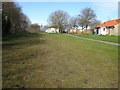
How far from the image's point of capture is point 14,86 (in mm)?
2930

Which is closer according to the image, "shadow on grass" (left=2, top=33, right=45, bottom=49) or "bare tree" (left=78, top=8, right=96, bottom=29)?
"shadow on grass" (left=2, top=33, right=45, bottom=49)

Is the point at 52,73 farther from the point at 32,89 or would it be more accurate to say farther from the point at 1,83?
the point at 1,83

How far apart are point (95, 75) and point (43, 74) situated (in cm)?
189

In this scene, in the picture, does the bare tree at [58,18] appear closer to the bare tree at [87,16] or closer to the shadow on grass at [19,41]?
the bare tree at [87,16]

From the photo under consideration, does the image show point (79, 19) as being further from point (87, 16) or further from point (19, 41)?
point (19, 41)

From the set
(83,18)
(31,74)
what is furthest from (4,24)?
(83,18)

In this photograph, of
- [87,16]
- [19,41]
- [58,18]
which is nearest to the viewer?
[19,41]

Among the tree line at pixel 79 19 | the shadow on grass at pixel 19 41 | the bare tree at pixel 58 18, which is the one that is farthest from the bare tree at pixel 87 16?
the shadow on grass at pixel 19 41

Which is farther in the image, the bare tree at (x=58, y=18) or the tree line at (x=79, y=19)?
the bare tree at (x=58, y=18)

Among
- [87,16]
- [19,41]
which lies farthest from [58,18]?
[19,41]

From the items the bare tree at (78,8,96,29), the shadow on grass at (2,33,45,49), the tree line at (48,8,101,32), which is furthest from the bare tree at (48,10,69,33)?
the shadow on grass at (2,33,45,49)

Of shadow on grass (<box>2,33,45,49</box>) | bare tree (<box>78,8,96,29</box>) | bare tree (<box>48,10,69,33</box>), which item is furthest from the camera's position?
bare tree (<box>48,10,69,33</box>)

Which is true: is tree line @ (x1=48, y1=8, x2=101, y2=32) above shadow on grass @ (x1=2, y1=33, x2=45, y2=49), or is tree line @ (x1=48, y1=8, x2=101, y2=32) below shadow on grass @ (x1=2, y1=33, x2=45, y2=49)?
above

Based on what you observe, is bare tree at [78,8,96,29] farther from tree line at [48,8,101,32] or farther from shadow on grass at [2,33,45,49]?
shadow on grass at [2,33,45,49]
